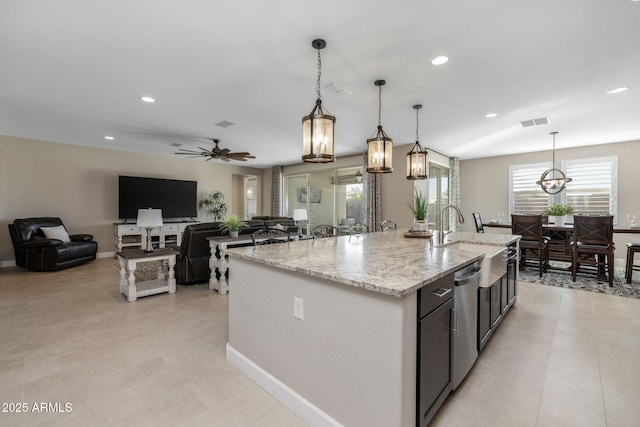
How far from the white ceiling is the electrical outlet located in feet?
6.66

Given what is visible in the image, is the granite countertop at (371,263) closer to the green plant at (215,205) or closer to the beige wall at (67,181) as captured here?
the beige wall at (67,181)

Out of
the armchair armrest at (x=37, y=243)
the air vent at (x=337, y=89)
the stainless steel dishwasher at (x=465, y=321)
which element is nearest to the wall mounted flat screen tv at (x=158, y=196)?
the armchair armrest at (x=37, y=243)

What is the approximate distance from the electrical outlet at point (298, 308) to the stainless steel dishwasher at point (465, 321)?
0.93 m

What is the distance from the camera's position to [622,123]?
472 cm

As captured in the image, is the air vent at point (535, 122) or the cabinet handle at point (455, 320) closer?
the cabinet handle at point (455, 320)

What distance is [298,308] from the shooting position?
5.67 feet

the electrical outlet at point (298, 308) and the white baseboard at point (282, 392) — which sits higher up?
the electrical outlet at point (298, 308)

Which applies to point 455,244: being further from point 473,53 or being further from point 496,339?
point 473,53

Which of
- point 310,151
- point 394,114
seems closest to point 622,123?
point 394,114

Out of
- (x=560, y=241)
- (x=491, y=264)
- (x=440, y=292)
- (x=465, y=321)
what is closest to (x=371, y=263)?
(x=440, y=292)

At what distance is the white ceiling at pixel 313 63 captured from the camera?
2107mm

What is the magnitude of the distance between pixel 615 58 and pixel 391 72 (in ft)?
6.85

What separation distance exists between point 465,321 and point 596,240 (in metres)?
4.39

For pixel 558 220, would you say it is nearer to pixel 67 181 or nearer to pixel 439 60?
pixel 439 60
